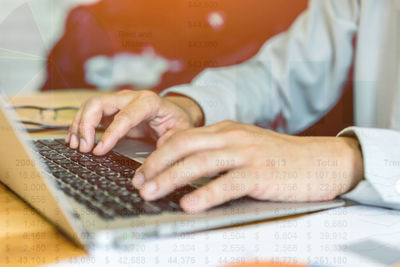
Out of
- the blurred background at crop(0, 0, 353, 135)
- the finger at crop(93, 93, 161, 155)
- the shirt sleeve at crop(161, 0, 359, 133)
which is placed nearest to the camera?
the finger at crop(93, 93, 161, 155)

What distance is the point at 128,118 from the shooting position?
641mm

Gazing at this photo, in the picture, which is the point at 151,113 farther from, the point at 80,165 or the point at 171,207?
the point at 171,207

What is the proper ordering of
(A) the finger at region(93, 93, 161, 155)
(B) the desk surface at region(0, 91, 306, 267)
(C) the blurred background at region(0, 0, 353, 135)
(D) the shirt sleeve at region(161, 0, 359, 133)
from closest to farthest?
(B) the desk surface at region(0, 91, 306, 267) → (A) the finger at region(93, 93, 161, 155) → (D) the shirt sleeve at region(161, 0, 359, 133) → (C) the blurred background at region(0, 0, 353, 135)

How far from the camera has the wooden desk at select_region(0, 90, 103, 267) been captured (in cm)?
33

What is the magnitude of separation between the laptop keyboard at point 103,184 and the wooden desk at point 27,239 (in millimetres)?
38

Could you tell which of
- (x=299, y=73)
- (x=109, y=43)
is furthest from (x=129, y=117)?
(x=109, y=43)

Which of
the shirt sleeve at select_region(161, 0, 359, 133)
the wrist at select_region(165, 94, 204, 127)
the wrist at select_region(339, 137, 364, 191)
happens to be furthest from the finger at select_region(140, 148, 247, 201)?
the shirt sleeve at select_region(161, 0, 359, 133)

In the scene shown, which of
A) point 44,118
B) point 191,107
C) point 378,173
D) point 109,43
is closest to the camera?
point 378,173

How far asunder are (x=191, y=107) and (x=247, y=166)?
1.27 feet

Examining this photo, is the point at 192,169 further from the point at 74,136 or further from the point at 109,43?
the point at 109,43

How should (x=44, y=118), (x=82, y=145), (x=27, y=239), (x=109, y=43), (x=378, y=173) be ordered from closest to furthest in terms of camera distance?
(x=27, y=239) < (x=378, y=173) < (x=82, y=145) < (x=44, y=118) < (x=109, y=43)

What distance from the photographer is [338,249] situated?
35cm

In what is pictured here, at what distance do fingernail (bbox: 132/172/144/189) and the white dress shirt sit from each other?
40 cm

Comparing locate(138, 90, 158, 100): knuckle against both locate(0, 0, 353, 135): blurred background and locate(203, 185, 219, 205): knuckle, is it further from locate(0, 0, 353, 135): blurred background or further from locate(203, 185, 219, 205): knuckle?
locate(0, 0, 353, 135): blurred background
